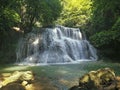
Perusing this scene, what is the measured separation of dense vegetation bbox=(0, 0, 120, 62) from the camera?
25.0 m

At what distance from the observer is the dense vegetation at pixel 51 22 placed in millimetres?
25047

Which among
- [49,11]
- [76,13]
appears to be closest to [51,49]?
[49,11]

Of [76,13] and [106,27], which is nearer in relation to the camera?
[106,27]

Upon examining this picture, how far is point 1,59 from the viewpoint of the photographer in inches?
1043

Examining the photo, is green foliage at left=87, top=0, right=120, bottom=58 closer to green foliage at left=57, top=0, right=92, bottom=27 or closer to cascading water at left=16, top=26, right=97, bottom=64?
cascading water at left=16, top=26, right=97, bottom=64

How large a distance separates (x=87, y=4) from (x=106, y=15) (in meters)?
12.6

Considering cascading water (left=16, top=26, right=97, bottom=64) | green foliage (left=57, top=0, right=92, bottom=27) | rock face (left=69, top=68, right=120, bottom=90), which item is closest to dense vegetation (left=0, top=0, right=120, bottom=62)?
green foliage (left=57, top=0, right=92, bottom=27)

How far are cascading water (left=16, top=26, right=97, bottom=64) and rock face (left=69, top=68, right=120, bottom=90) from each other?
553 inches

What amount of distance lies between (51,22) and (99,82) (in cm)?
2465

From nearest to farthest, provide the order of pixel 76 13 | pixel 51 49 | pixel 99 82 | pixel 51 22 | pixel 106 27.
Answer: pixel 99 82 → pixel 51 49 → pixel 106 27 → pixel 51 22 → pixel 76 13

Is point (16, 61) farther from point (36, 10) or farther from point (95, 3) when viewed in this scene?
point (95, 3)

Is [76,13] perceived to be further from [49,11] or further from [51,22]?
[49,11]

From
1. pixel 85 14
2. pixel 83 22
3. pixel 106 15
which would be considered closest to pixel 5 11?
pixel 106 15

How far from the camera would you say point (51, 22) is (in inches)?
1419
